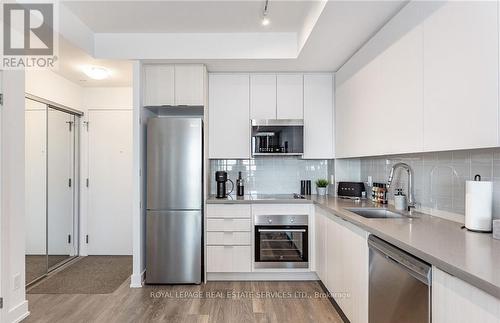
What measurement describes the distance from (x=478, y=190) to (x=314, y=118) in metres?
2.18

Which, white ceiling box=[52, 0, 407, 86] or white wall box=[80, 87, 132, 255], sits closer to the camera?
white ceiling box=[52, 0, 407, 86]

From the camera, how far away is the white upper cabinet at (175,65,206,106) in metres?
3.32

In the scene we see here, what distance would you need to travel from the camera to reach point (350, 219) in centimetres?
210

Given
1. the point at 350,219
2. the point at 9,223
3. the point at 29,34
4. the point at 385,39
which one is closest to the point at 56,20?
the point at 29,34

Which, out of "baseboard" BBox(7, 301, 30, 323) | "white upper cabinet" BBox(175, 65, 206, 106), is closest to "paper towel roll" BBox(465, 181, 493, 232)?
"white upper cabinet" BBox(175, 65, 206, 106)

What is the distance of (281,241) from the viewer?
10.6 ft

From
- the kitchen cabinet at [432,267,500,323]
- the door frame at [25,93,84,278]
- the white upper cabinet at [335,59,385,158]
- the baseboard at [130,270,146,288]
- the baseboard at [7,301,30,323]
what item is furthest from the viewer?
the door frame at [25,93,84,278]

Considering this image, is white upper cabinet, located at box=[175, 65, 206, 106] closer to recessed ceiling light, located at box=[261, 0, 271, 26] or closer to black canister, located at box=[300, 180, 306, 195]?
recessed ceiling light, located at box=[261, 0, 271, 26]

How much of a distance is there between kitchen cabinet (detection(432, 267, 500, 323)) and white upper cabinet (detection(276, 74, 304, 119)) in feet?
8.46

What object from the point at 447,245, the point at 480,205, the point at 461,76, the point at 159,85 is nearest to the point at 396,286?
the point at 447,245

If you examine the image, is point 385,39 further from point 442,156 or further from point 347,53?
point 442,156

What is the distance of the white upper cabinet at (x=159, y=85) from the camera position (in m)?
3.32

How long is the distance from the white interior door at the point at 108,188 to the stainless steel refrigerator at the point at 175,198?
1.27 metres

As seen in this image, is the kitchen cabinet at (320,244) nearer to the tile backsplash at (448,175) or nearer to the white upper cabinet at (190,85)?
the tile backsplash at (448,175)
